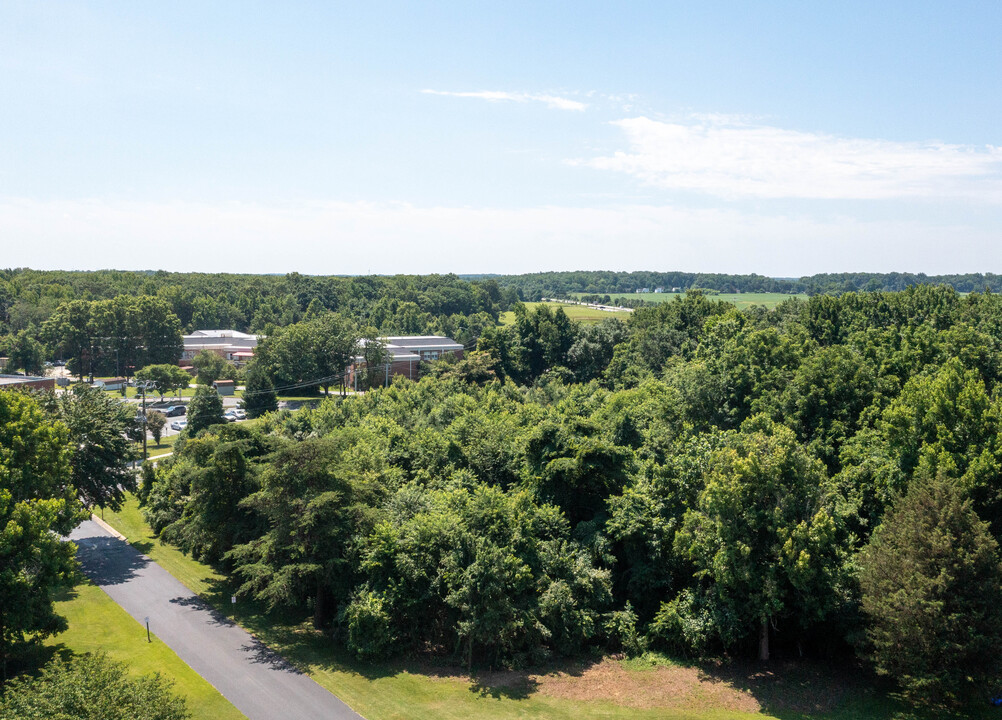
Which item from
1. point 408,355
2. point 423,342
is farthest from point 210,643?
point 423,342

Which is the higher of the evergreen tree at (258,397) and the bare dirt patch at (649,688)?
the evergreen tree at (258,397)

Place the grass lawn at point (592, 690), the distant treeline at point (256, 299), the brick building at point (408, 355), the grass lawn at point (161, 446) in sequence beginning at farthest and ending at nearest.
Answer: the distant treeline at point (256, 299)
the brick building at point (408, 355)
the grass lawn at point (161, 446)
the grass lawn at point (592, 690)

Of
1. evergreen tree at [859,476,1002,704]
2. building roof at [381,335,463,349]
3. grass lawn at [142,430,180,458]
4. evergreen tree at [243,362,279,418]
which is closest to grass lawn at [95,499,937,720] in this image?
evergreen tree at [859,476,1002,704]

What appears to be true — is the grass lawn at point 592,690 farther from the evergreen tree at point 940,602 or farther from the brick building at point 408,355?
the brick building at point 408,355

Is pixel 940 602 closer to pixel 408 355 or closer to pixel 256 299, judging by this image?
pixel 408 355

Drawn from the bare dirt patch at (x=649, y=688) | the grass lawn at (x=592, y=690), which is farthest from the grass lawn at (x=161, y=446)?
the bare dirt patch at (x=649, y=688)

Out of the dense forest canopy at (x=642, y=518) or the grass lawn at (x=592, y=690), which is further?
the dense forest canopy at (x=642, y=518)

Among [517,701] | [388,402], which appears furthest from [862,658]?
[388,402]
